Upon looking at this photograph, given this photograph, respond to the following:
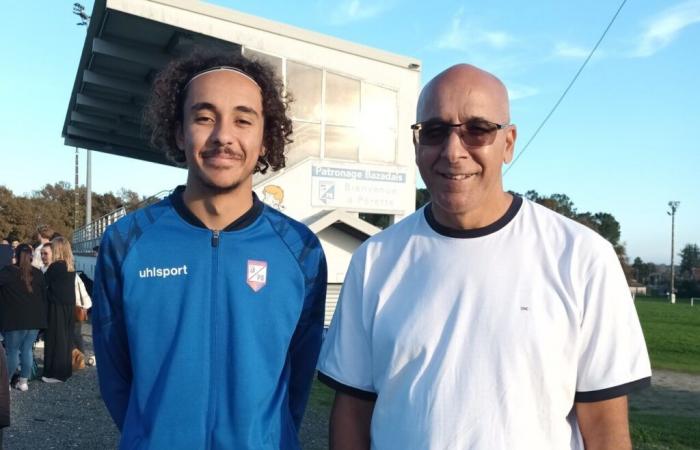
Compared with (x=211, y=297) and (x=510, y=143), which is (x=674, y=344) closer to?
(x=510, y=143)

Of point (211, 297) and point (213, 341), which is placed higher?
point (211, 297)

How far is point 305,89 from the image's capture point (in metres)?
16.8

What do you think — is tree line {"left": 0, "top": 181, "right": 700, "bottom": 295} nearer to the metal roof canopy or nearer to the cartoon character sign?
the metal roof canopy

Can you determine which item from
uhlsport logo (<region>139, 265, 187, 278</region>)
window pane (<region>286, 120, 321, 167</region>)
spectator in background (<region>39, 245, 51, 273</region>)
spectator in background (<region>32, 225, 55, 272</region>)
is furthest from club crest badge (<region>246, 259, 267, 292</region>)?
window pane (<region>286, 120, 321, 167</region>)

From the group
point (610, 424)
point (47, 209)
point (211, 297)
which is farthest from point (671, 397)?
point (47, 209)

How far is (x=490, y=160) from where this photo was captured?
7.64 feet

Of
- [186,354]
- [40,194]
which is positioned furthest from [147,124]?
[40,194]

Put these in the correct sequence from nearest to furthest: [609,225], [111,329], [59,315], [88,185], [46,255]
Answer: [111,329] → [59,315] → [46,255] → [88,185] → [609,225]

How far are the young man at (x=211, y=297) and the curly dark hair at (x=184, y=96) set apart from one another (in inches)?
0.7

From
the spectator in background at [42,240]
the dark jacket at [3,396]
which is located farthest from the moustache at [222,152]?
the spectator in background at [42,240]

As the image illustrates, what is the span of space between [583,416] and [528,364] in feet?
0.86

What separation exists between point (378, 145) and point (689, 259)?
4527 inches

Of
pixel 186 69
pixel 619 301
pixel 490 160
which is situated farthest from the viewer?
pixel 186 69

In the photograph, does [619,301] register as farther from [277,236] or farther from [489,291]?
[277,236]
